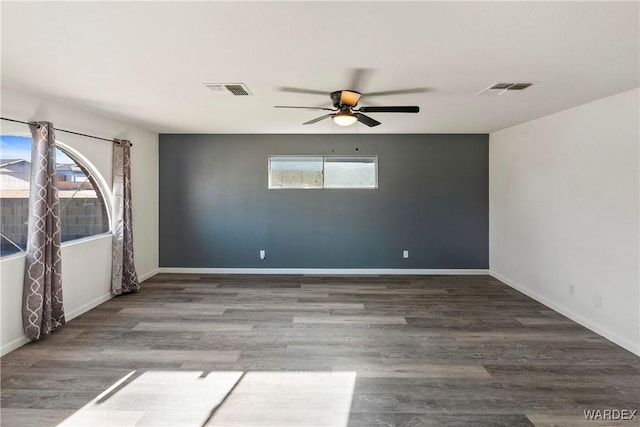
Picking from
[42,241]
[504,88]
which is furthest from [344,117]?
[42,241]

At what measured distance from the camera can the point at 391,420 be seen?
2172 mm

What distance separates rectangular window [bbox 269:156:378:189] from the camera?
19.3 feet

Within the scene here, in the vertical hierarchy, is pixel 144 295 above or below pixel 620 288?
below

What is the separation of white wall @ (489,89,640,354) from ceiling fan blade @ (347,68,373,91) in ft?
8.16

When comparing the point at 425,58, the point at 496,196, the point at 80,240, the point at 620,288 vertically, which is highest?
the point at 425,58

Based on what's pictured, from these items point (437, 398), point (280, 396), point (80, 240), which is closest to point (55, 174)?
point (80, 240)

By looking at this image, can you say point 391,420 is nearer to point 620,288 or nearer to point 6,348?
point 620,288

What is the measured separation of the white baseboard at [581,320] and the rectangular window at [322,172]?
2708mm

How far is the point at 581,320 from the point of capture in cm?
367

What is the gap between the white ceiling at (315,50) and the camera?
1.76 m

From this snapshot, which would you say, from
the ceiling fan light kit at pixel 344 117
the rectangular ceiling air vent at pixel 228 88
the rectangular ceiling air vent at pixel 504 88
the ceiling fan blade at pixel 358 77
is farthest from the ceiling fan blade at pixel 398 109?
the rectangular ceiling air vent at pixel 228 88

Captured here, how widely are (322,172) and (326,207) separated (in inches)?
24.3

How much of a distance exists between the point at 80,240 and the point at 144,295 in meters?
1.10

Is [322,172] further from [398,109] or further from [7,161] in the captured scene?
[7,161]
